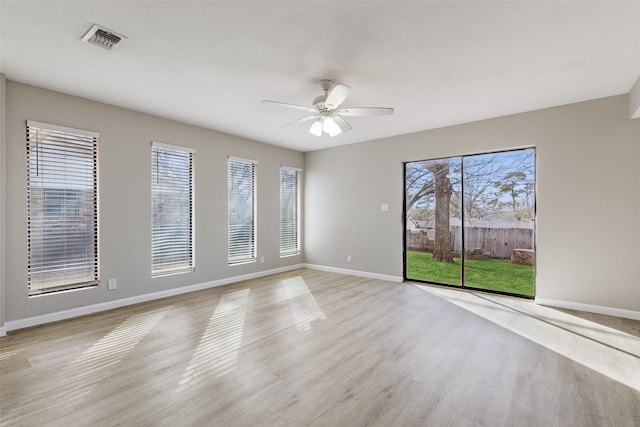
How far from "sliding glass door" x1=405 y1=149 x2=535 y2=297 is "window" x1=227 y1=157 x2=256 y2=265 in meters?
2.93

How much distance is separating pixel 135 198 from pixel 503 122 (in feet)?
17.7

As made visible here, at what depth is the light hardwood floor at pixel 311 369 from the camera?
1867 mm

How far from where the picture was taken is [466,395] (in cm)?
206

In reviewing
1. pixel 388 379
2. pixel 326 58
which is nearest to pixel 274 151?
pixel 326 58

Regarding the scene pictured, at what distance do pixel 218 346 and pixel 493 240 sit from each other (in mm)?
4239

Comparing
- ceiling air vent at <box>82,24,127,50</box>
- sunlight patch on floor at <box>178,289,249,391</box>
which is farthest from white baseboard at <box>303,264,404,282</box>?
ceiling air vent at <box>82,24,127,50</box>

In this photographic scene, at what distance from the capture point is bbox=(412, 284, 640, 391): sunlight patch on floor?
2.48 metres

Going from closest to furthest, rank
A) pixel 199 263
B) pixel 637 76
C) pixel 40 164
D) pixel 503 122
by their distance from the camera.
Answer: pixel 637 76, pixel 40 164, pixel 503 122, pixel 199 263

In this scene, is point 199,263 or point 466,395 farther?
point 199,263

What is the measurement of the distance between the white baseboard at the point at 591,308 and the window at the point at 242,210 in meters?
4.70

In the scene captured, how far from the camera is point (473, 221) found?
484cm

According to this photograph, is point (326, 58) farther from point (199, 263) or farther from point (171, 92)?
point (199, 263)

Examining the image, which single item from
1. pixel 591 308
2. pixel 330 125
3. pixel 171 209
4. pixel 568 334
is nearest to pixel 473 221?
pixel 591 308

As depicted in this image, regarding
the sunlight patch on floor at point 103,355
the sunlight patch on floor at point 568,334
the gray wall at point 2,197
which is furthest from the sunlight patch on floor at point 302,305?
the gray wall at point 2,197
